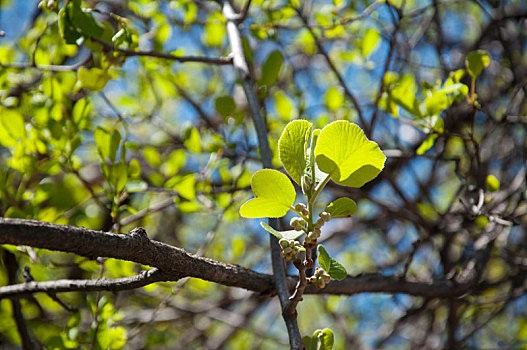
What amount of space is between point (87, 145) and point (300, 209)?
2.09m

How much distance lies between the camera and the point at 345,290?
1213 millimetres

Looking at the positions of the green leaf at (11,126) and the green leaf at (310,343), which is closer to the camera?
the green leaf at (310,343)

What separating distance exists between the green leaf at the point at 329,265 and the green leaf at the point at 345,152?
124 millimetres

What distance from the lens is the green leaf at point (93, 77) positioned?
4.21 feet

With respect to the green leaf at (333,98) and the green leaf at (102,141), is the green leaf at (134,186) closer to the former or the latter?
the green leaf at (102,141)

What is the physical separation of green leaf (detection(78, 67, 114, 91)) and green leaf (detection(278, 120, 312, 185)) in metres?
0.82

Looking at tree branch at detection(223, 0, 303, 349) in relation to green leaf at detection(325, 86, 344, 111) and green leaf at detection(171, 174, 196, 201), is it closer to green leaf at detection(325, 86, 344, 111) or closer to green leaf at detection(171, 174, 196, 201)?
green leaf at detection(171, 174, 196, 201)

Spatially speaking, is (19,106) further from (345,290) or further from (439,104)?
(439,104)

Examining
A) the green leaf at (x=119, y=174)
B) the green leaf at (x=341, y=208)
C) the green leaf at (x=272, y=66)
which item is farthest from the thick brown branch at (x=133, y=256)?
the green leaf at (x=272, y=66)

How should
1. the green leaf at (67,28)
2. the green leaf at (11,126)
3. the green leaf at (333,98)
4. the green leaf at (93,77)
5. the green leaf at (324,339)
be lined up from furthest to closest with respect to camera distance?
the green leaf at (333,98) < the green leaf at (11,126) < the green leaf at (93,77) < the green leaf at (67,28) < the green leaf at (324,339)

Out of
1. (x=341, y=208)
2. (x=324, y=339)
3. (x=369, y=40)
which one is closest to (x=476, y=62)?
(x=369, y=40)

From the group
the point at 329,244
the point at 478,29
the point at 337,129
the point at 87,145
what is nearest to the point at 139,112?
the point at 87,145

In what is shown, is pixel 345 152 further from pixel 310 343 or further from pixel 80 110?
pixel 80 110

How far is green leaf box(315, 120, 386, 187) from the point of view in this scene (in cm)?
66
